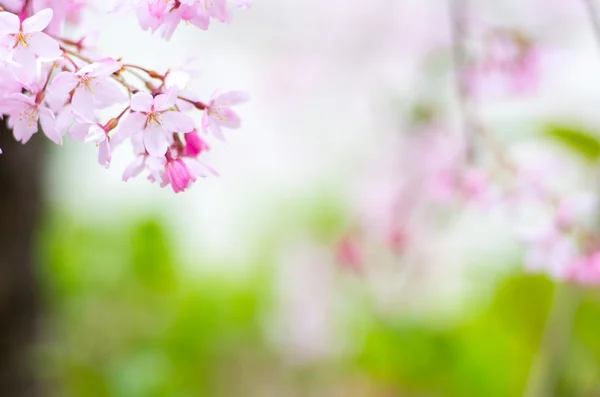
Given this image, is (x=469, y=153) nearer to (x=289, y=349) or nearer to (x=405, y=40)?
(x=289, y=349)

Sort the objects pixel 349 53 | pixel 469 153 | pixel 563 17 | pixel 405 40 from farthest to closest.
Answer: pixel 349 53
pixel 405 40
pixel 563 17
pixel 469 153

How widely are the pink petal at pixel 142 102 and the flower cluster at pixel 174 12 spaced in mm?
39

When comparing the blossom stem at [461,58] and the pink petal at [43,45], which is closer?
the pink petal at [43,45]

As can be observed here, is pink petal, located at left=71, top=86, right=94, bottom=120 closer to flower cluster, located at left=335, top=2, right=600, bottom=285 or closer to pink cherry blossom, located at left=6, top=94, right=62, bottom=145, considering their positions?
pink cherry blossom, located at left=6, top=94, right=62, bottom=145

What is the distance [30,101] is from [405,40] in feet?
8.12

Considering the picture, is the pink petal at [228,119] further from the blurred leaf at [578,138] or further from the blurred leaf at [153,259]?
the blurred leaf at [153,259]

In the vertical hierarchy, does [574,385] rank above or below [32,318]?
above

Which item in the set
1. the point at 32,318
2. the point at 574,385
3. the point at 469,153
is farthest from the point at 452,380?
the point at 469,153

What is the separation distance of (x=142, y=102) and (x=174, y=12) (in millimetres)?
59

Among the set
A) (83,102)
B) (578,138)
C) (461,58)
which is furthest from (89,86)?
(578,138)

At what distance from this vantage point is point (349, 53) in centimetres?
328

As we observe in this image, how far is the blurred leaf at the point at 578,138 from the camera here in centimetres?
115

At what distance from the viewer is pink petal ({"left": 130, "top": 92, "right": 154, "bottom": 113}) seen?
1.66ft

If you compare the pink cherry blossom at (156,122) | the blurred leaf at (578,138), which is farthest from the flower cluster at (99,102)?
the blurred leaf at (578,138)
